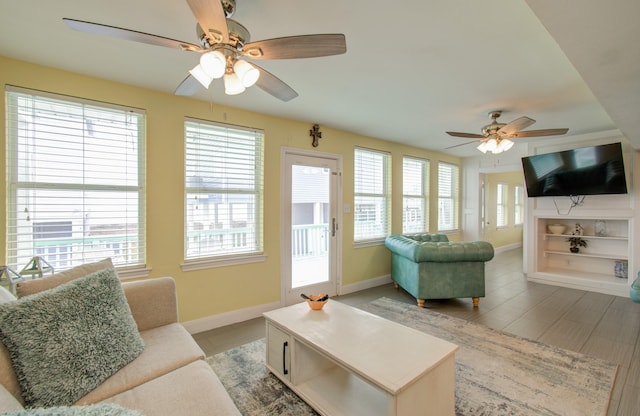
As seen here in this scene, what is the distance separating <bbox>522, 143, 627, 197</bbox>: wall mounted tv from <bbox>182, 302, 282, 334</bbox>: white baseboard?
4.51 metres

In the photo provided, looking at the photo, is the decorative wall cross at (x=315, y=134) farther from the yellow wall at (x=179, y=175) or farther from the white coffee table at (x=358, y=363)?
the white coffee table at (x=358, y=363)

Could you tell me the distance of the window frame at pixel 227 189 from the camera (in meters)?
2.99

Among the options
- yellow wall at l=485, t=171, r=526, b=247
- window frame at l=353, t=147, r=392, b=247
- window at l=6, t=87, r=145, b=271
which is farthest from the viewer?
yellow wall at l=485, t=171, r=526, b=247

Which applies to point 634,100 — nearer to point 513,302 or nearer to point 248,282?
point 513,302

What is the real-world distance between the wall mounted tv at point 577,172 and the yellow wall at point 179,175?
10.9ft

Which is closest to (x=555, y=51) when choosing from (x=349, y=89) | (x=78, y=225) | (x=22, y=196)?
(x=349, y=89)

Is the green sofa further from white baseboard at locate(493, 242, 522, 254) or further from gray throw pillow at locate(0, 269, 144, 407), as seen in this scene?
white baseboard at locate(493, 242, 522, 254)

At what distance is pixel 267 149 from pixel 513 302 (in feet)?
12.4

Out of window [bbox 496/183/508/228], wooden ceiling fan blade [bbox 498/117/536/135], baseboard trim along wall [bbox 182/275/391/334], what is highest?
wooden ceiling fan blade [bbox 498/117/536/135]

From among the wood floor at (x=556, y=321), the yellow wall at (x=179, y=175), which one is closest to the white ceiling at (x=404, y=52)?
the yellow wall at (x=179, y=175)

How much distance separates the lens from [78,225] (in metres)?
2.45

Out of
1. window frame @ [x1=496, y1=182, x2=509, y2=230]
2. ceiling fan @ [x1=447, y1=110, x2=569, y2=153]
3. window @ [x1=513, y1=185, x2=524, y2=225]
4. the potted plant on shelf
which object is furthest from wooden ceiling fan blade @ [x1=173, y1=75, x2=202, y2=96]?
window @ [x1=513, y1=185, x2=524, y2=225]

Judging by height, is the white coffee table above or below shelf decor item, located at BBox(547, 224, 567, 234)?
below

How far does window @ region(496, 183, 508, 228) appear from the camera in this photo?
777 cm
